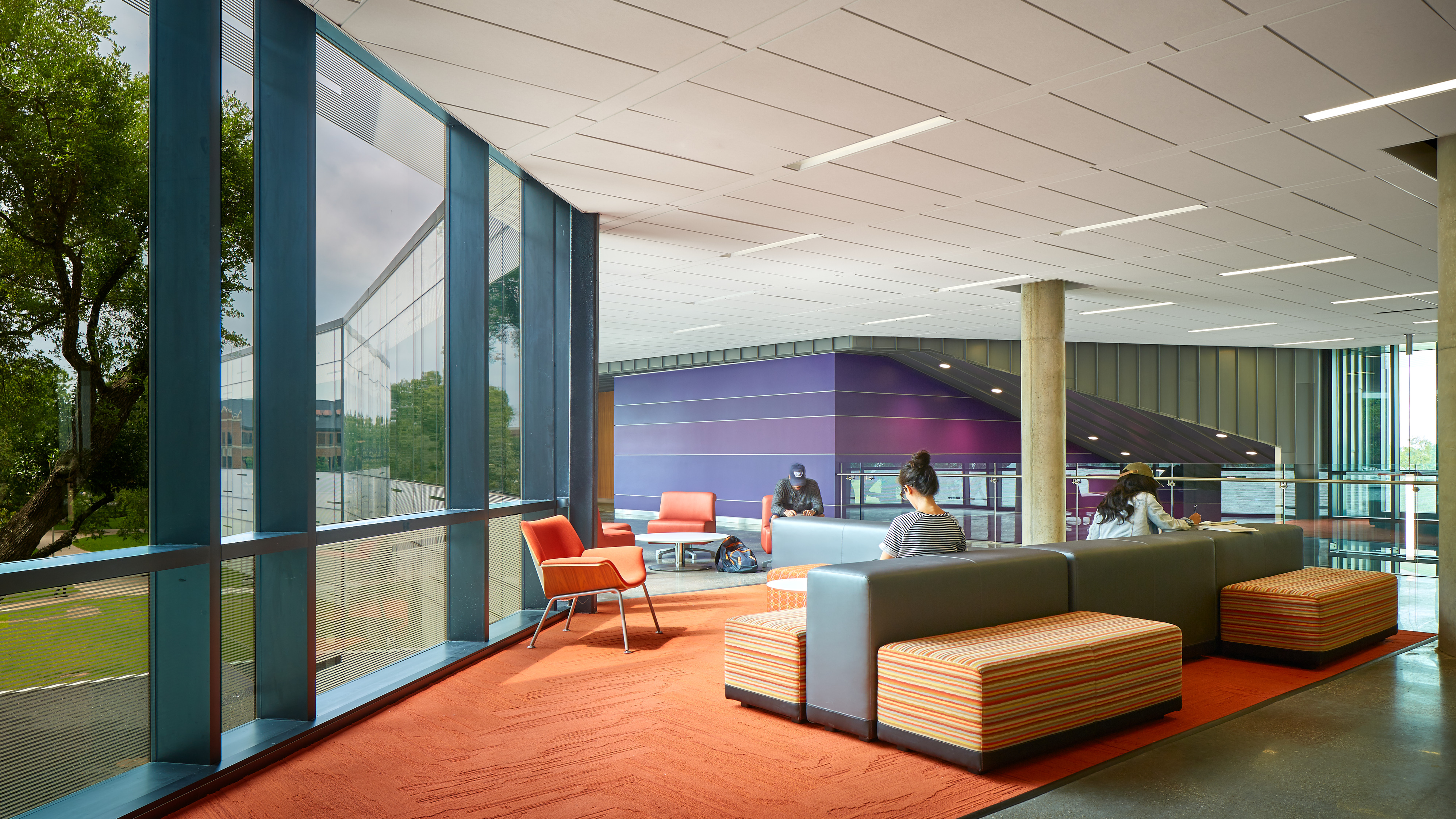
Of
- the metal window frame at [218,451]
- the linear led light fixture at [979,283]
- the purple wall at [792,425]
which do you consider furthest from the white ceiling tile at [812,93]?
the purple wall at [792,425]

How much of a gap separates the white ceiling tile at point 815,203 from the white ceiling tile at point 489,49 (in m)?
1.98

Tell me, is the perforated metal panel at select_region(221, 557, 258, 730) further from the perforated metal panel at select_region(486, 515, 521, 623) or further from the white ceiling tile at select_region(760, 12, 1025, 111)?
the white ceiling tile at select_region(760, 12, 1025, 111)

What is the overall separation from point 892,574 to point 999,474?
801cm

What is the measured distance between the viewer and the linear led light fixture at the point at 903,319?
41.2 feet

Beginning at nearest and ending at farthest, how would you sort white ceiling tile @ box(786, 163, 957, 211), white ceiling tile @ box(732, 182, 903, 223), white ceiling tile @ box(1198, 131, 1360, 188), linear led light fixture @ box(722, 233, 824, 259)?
white ceiling tile @ box(1198, 131, 1360, 188)
white ceiling tile @ box(786, 163, 957, 211)
white ceiling tile @ box(732, 182, 903, 223)
linear led light fixture @ box(722, 233, 824, 259)

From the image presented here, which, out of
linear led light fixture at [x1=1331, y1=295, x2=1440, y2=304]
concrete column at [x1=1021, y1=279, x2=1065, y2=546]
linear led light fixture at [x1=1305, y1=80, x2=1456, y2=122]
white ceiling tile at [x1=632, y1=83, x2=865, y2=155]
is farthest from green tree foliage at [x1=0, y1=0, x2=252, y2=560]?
linear led light fixture at [x1=1331, y1=295, x2=1440, y2=304]

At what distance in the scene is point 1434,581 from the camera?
8305mm

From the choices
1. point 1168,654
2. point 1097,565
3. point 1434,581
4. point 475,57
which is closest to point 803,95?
point 475,57

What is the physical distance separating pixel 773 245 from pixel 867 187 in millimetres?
1917

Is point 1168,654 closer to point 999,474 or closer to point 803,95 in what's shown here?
point 803,95

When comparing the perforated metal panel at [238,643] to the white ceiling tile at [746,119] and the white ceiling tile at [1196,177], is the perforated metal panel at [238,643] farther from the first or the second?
the white ceiling tile at [1196,177]

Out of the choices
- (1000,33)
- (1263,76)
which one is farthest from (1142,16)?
(1263,76)

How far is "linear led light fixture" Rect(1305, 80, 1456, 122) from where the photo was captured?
15.4 ft

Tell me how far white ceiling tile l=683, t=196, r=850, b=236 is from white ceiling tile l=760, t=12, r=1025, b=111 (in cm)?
224
